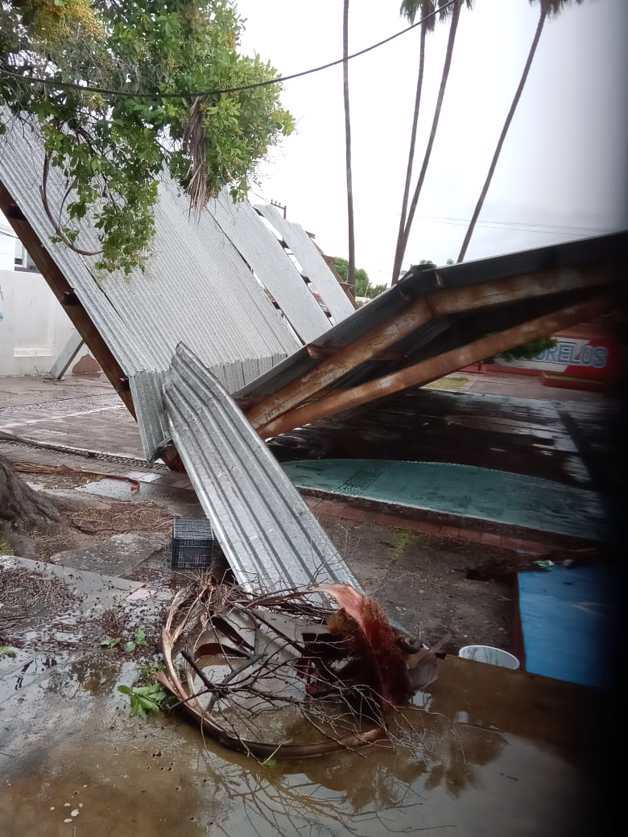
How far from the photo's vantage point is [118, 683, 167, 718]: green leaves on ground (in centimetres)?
369

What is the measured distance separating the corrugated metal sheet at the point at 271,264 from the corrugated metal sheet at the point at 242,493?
22.7 ft

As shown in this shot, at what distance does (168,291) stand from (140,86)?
195 inches

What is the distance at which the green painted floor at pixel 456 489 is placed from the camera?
8.63 meters

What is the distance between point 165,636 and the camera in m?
4.15

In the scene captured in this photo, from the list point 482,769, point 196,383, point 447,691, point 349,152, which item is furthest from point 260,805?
point 349,152

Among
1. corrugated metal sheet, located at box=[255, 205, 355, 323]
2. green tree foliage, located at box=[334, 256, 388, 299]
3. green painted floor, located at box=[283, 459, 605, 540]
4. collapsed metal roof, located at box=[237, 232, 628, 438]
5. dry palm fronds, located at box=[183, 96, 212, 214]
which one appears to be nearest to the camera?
dry palm fronds, located at box=[183, 96, 212, 214]

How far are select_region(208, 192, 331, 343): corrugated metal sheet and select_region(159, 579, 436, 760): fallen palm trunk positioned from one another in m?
11.4

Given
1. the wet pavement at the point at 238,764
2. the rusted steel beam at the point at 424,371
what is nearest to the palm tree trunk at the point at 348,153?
the rusted steel beam at the point at 424,371

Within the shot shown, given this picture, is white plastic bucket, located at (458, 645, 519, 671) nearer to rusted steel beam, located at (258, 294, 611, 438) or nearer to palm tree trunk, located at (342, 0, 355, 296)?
rusted steel beam, located at (258, 294, 611, 438)

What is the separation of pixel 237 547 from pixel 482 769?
9.84 ft

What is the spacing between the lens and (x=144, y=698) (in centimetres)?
373

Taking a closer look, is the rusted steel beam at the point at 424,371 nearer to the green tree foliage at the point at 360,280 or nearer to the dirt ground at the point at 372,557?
the dirt ground at the point at 372,557

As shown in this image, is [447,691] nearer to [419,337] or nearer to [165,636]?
[165,636]

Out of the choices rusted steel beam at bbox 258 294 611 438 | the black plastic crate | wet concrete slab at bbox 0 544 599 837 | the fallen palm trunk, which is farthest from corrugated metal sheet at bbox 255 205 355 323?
wet concrete slab at bbox 0 544 599 837
